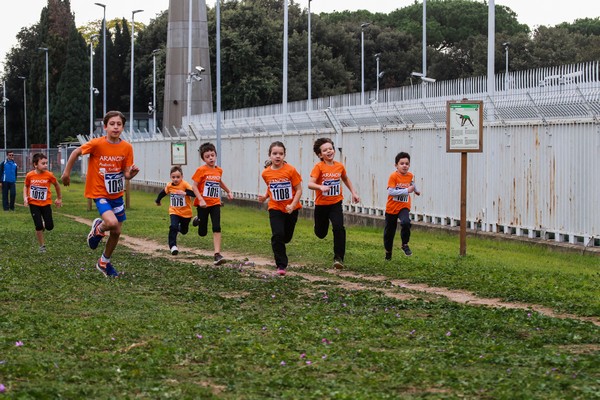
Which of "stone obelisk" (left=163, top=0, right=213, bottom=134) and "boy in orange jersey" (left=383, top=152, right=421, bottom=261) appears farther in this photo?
"stone obelisk" (left=163, top=0, right=213, bottom=134)

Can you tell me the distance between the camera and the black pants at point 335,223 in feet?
53.5

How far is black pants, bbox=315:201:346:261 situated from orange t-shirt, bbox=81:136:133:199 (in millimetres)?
3194

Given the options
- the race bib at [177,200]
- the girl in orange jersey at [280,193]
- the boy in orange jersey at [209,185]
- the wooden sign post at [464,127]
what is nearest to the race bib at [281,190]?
the girl in orange jersey at [280,193]

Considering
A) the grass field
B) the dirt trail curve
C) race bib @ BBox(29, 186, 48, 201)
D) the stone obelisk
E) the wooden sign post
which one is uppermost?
the stone obelisk

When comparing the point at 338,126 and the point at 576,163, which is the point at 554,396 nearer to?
the point at 576,163

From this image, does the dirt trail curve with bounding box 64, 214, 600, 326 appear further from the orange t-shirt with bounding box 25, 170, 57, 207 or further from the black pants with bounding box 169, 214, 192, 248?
the orange t-shirt with bounding box 25, 170, 57, 207

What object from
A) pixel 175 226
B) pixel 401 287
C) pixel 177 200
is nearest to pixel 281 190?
pixel 401 287

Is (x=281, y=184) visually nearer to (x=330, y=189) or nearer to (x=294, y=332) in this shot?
(x=330, y=189)

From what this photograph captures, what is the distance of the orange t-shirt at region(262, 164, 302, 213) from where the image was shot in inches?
616

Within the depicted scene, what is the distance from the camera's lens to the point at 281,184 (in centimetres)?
1564

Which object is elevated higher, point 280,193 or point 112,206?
point 280,193

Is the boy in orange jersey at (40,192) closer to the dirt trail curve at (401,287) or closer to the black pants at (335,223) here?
the dirt trail curve at (401,287)

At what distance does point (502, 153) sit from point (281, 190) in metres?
7.55

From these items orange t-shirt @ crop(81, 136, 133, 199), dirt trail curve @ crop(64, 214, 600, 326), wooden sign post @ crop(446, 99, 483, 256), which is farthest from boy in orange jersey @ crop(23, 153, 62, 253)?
wooden sign post @ crop(446, 99, 483, 256)
